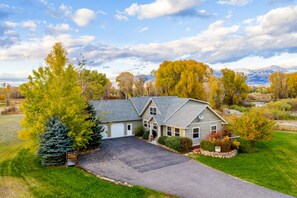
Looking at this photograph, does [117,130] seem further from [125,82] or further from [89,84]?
[125,82]

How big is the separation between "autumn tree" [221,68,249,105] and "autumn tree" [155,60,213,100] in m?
8.34

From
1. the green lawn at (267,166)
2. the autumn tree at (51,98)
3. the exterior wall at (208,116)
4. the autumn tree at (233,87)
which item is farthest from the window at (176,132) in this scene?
the autumn tree at (233,87)

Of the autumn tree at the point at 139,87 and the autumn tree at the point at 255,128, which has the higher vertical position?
the autumn tree at the point at 139,87

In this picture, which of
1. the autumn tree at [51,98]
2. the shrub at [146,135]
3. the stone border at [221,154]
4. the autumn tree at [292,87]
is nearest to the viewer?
the autumn tree at [51,98]

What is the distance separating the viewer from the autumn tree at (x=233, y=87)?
6309 cm

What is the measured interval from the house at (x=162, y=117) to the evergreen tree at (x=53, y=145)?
6.74m

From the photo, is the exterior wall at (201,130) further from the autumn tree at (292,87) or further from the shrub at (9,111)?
the autumn tree at (292,87)

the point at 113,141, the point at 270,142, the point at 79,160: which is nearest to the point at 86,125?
the point at 79,160

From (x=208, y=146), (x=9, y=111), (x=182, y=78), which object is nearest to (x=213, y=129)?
(x=208, y=146)

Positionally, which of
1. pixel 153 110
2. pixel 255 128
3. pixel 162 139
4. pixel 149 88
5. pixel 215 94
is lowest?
pixel 162 139

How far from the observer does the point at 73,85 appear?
19.3 m

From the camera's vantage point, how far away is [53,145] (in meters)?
17.5

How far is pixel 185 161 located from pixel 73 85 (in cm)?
1141

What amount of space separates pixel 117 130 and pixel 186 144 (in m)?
9.83
